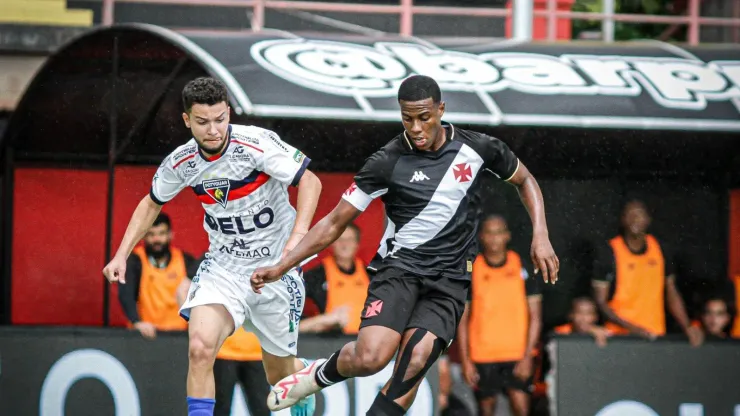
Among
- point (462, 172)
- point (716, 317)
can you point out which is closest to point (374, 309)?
point (462, 172)

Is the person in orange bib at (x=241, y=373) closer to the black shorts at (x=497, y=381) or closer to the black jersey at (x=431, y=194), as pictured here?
the black shorts at (x=497, y=381)

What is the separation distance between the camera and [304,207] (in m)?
7.78

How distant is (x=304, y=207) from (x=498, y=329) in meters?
3.15

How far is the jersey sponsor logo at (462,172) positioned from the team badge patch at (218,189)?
1385 millimetres

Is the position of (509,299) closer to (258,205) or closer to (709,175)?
(258,205)

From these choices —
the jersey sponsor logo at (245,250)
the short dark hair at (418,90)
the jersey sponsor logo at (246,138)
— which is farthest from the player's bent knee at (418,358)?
the jersey sponsor logo at (246,138)

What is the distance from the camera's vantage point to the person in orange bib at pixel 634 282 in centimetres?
1084

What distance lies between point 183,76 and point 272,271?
14.5 feet

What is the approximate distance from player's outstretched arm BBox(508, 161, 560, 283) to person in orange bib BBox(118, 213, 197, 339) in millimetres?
3504

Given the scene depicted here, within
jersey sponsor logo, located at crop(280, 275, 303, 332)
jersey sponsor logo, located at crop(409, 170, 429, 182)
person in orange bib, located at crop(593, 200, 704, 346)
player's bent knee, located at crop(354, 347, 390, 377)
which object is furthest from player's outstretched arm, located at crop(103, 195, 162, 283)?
person in orange bib, located at crop(593, 200, 704, 346)

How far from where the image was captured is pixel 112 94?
1124 centimetres

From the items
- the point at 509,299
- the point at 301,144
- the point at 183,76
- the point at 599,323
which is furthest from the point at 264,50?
the point at 599,323

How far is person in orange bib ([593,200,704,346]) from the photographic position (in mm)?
10844

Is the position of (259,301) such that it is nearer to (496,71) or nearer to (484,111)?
(484,111)
